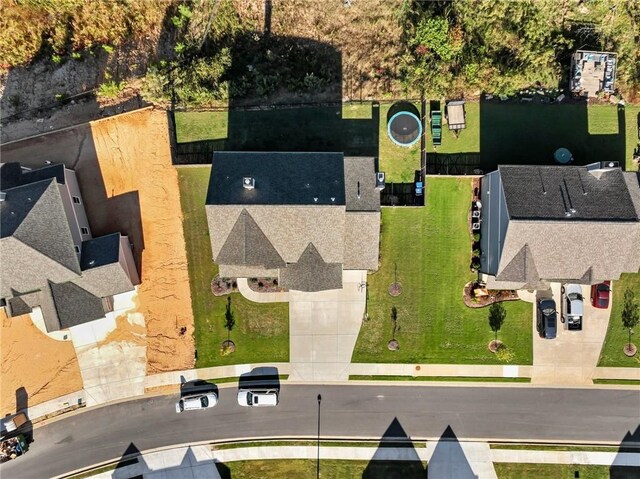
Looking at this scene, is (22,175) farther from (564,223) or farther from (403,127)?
(564,223)

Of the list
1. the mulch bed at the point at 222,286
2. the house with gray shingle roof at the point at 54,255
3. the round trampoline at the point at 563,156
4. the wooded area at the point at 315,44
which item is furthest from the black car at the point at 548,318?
the house with gray shingle roof at the point at 54,255

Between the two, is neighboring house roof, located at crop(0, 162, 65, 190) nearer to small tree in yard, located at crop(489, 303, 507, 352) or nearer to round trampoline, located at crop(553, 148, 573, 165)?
small tree in yard, located at crop(489, 303, 507, 352)

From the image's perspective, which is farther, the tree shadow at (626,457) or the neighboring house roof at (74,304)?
the tree shadow at (626,457)

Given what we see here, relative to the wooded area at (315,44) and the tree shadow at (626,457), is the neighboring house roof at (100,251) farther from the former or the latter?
the tree shadow at (626,457)

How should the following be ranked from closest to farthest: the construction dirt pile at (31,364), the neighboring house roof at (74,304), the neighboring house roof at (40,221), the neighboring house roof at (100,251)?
the neighboring house roof at (40,221), the neighboring house roof at (100,251), the neighboring house roof at (74,304), the construction dirt pile at (31,364)

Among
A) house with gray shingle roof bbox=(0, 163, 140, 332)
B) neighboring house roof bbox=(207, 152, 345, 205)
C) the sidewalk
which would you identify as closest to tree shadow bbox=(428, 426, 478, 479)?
the sidewalk

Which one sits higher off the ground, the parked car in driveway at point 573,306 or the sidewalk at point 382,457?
the parked car in driveway at point 573,306

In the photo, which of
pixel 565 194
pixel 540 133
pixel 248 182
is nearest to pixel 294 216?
pixel 248 182
